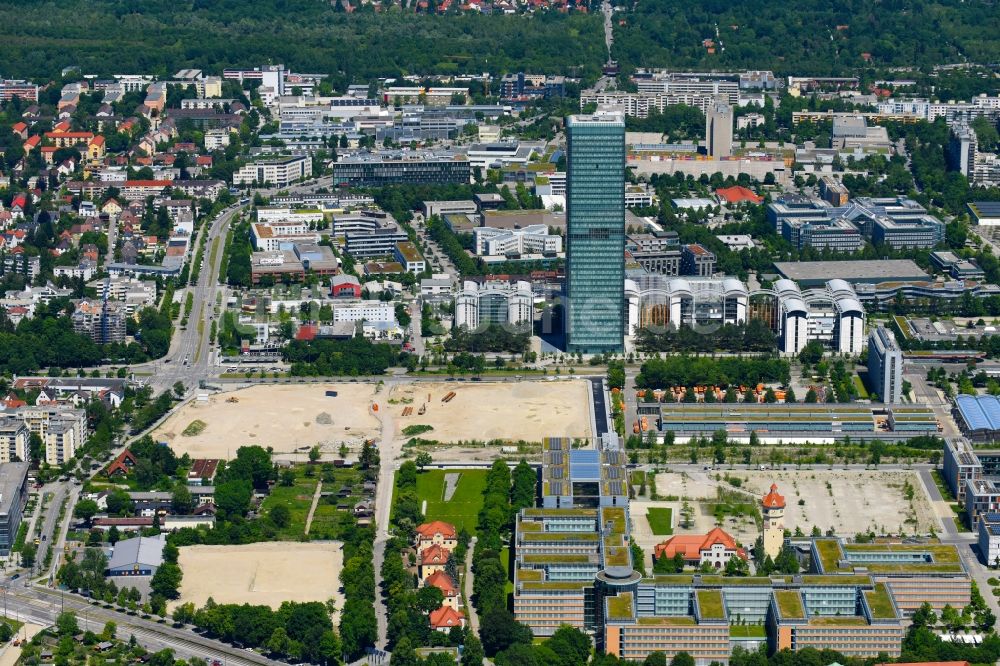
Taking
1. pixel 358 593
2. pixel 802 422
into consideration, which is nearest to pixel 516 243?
pixel 802 422

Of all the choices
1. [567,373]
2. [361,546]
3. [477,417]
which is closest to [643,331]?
[567,373]

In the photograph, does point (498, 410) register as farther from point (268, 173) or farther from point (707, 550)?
point (268, 173)

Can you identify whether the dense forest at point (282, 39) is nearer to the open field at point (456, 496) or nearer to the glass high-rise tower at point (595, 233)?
the glass high-rise tower at point (595, 233)

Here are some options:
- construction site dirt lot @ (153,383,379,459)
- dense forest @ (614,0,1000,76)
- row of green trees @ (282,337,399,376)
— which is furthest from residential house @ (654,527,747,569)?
dense forest @ (614,0,1000,76)

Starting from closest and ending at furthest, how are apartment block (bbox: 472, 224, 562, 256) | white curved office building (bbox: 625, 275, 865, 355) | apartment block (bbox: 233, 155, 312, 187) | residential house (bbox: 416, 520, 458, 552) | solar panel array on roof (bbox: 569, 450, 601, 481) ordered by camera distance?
residential house (bbox: 416, 520, 458, 552) < solar panel array on roof (bbox: 569, 450, 601, 481) < white curved office building (bbox: 625, 275, 865, 355) < apartment block (bbox: 472, 224, 562, 256) < apartment block (bbox: 233, 155, 312, 187)

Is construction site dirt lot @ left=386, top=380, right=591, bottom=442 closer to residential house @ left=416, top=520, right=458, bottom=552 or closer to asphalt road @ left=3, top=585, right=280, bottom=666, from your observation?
residential house @ left=416, top=520, right=458, bottom=552

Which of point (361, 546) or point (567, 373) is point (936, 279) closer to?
point (567, 373)

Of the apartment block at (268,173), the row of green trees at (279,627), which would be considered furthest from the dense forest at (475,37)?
the row of green trees at (279,627)
